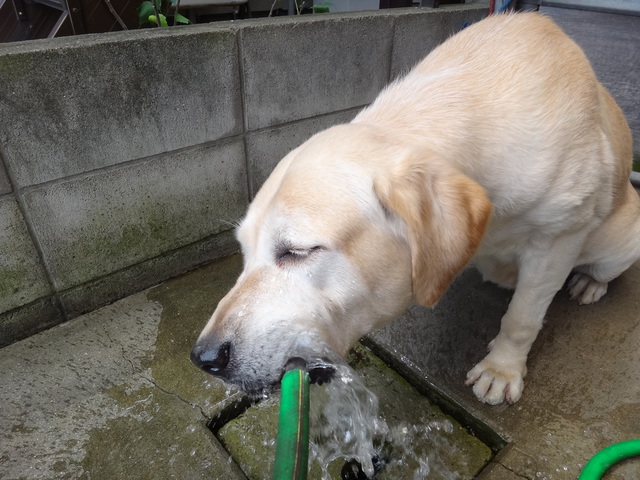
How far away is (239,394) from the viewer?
7.66 feet

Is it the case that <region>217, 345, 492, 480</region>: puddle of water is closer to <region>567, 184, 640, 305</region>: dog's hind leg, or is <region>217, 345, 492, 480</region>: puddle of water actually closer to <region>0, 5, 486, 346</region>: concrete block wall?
<region>567, 184, 640, 305</region>: dog's hind leg

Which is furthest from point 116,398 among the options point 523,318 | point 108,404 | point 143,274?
point 523,318

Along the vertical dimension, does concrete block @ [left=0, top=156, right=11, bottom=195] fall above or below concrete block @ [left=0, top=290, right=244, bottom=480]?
above

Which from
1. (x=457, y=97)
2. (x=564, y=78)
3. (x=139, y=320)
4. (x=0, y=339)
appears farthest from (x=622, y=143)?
(x=0, y=339)

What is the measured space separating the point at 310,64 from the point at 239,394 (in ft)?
7.18

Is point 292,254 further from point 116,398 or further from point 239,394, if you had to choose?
point 116,398

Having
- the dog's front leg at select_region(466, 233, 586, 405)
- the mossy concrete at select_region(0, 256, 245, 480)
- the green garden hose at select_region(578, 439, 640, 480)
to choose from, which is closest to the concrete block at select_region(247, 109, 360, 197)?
the mossy concrete at select_region(0, 256, 245, 480)

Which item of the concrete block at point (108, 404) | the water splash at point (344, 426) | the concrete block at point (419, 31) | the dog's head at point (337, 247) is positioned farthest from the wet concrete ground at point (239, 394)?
the concrete block at point (419, 31)

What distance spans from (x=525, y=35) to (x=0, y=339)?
3160 millimetres

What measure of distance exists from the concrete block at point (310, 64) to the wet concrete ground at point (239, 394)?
1372 mm

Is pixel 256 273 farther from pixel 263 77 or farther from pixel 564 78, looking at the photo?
pixel 263 77

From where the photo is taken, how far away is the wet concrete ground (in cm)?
207

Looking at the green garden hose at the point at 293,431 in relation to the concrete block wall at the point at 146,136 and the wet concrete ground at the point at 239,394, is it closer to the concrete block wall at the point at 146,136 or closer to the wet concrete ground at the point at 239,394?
the wet concrete ground at the point at 239,394

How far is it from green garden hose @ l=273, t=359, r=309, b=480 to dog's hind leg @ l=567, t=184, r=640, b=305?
1825 millimetres
